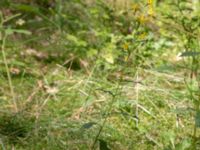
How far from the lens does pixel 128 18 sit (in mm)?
3379

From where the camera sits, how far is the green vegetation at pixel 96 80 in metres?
1.82

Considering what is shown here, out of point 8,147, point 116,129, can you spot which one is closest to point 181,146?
point 116,129

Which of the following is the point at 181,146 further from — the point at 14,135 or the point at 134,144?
the point at 14,135

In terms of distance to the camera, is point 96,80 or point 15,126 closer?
point 15,126

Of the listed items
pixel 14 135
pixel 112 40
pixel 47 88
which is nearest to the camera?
pixel 14 135

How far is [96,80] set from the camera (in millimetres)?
2451

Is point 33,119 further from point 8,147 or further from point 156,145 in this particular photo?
point 156,145

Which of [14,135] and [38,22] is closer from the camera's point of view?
[14,135]

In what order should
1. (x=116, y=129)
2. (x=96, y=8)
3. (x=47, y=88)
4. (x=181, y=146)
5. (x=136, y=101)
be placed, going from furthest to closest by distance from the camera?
1. (x=96, y=8)
2. (x=47, y=88)
3. (x=136, y=101)
4. (x=116, y=129)
5. (x=181, y=146)

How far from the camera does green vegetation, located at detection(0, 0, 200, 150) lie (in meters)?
1.82

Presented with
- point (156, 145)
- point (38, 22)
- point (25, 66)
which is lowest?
point (156, 145)

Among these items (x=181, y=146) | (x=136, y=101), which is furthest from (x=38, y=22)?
(x=181, y=146)

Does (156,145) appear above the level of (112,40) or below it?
below

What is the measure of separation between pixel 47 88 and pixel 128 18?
128 centimetres
